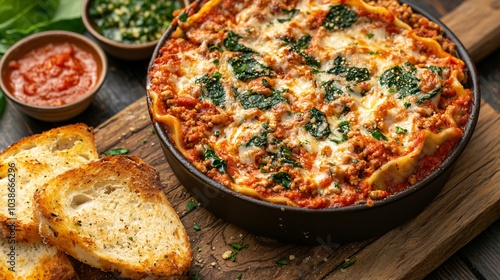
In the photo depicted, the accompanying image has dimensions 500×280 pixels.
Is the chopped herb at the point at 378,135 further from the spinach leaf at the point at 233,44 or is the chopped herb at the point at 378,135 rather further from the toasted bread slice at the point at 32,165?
the toasted bread slice at the point at 32,165

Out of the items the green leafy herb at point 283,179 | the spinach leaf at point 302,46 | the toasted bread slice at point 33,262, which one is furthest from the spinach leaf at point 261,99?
the toasted bread slice at point 33,262

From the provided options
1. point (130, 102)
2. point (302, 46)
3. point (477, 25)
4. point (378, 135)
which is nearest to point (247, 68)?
point (302, 46)

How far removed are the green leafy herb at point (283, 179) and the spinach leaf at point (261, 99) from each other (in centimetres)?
58

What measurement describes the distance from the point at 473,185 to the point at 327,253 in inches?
53.4

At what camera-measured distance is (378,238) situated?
5.39 meters

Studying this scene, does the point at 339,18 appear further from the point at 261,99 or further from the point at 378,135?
the point at 378,135

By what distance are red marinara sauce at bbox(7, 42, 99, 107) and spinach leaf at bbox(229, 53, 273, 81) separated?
1.66 m

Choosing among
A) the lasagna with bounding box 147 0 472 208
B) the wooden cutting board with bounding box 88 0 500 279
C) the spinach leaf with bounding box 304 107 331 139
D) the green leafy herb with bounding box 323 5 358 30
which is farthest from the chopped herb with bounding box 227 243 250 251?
the green leafy herb with bounding box 323 5 358 30

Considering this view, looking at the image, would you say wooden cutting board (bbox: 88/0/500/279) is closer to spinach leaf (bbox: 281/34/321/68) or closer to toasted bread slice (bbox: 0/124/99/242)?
toasted bread slice (bbox: 0/124/99/242)

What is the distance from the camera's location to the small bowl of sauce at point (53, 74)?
6371 mm

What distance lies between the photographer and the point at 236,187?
4891 millimetres

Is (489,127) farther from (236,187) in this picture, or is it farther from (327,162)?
(236,187)

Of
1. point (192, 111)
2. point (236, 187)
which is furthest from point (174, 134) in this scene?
point (236, 187)

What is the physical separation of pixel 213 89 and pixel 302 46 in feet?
2.71
